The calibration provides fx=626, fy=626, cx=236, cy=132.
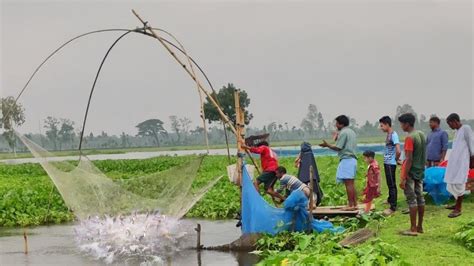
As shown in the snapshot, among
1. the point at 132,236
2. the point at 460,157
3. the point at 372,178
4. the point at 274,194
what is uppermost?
the point at 460,157

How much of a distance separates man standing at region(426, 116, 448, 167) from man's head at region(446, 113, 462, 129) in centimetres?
195

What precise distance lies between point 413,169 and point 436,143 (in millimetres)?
3127

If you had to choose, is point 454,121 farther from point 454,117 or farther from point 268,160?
point 268,160

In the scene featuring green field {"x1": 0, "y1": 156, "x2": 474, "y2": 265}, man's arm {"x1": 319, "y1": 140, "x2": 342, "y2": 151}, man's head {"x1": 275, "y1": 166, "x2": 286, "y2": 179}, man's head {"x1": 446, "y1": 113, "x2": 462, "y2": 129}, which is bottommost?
green field {"x1": 0, "y1": 156, "x2": 474, "y2": 265}

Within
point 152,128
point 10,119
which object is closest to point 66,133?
point 152,128

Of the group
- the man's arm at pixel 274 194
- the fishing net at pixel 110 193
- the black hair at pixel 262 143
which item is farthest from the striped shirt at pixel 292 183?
the fishing net at pixel 110 193

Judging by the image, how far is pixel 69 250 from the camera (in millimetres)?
10031

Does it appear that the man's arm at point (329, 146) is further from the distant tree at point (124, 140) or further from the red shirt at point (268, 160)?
the distant tree at point (124, 140)

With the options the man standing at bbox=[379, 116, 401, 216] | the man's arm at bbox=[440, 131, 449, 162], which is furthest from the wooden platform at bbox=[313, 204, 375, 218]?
the man's arm at bbox=[440, 131, 449, 162]

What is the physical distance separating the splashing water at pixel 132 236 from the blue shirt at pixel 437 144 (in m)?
4.36

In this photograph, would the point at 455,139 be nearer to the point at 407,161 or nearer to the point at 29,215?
the point at 407,161

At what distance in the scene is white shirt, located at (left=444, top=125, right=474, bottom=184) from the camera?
843 cm

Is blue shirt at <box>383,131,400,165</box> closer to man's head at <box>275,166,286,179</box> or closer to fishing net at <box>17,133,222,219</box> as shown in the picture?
man's head at <box>275,166,286,179</box>

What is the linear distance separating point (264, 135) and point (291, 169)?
11.1 meters
